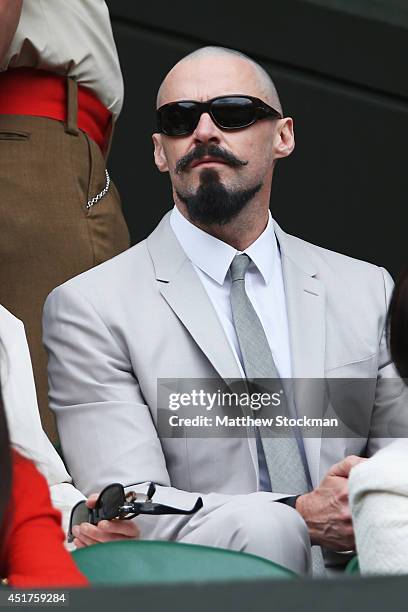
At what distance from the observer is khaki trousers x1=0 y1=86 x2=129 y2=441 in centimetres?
330

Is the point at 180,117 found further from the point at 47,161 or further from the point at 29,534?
the point at 29,534

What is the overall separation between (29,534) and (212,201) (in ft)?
4.73

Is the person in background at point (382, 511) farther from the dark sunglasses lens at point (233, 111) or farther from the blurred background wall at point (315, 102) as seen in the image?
the blurred background wall at point (315, 102)

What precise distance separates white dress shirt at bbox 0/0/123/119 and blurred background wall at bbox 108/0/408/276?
2.41 ft

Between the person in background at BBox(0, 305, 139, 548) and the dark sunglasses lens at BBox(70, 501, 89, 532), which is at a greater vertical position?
the person in background at BBox(0, 305, 139, 548)

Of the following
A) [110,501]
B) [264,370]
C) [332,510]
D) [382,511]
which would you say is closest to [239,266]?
[264,370]

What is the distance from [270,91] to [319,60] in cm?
103

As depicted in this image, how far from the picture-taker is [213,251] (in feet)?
10.3

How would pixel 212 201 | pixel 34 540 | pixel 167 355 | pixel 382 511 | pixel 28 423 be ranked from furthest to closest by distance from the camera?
pixel 212 201
pixel 167 355
pixel 28 423
pixel 382 511
pixel 34 540

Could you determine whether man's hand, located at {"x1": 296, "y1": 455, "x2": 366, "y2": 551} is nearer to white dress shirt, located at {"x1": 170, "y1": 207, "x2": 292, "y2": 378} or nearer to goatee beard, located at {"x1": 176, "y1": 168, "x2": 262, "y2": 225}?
white dress shirt, located at {"x1": 170, "y1": 207, "x2": 292, "y2": 378}

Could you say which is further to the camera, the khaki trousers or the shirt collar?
the khaki trousers

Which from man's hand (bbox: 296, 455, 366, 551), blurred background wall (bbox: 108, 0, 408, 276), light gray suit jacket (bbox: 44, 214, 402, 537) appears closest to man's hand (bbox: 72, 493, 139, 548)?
light gray suit jacket (bbox: 44, 214, 402, 537)

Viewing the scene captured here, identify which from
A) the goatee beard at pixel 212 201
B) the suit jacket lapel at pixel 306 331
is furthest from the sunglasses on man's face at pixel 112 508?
the goatee beard at pixel 212 201

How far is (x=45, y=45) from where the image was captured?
3.30 metres
